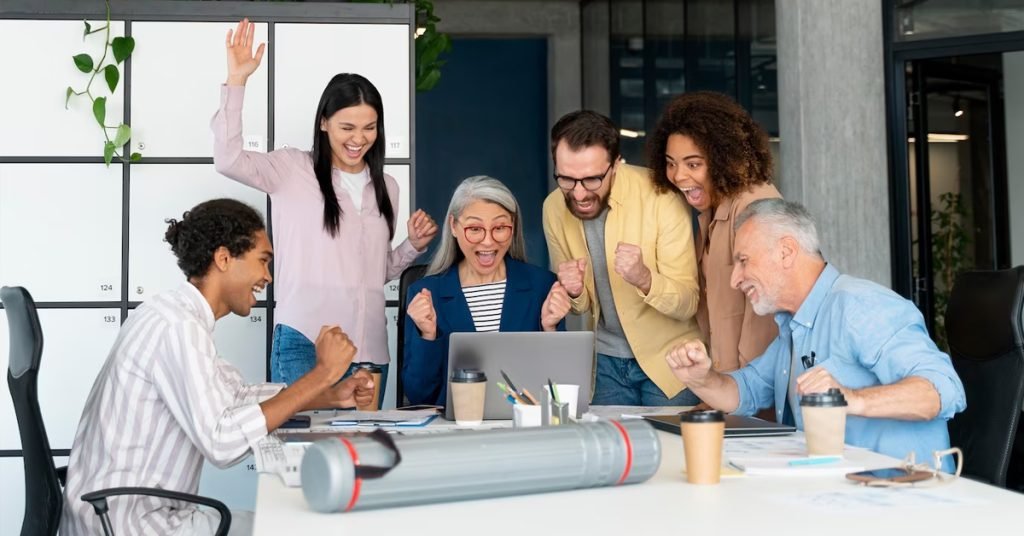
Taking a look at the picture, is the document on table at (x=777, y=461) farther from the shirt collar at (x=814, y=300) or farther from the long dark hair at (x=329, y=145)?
the long dark hair at (x=329, y=145)

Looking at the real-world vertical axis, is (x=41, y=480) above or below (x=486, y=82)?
below

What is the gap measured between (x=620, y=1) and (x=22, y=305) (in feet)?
24.3

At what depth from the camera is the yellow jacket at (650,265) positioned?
3.23 meters

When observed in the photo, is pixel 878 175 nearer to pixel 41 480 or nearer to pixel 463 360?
pixel 463 360

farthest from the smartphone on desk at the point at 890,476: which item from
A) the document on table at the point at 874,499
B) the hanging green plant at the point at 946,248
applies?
the hanging green plant at the point at 946,248

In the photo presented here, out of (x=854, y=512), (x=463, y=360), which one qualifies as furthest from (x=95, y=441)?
(x=854, y=512)

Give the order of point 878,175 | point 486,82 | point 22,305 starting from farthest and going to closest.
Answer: point 486,82
point 878,175
point 22,305

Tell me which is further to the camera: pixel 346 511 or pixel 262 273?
pixel 262 273

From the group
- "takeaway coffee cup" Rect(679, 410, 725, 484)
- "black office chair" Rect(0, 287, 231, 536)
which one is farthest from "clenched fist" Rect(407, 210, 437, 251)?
"takeaway coffee cup" Rect(679, 410, 725, 484)

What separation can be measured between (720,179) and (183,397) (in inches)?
64.1

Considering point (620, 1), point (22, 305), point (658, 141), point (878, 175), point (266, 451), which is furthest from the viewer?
point (620, 1)

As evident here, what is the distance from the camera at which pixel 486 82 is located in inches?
383

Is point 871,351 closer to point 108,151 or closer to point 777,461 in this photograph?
point 777,461

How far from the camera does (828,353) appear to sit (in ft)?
8.03
